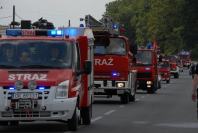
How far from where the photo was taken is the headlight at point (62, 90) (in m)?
16.1

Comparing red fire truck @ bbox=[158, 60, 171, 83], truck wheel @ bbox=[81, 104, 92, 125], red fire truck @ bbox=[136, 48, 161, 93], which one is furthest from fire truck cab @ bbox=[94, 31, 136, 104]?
red fire truck @ bbox=[158, 60, 171, 83]

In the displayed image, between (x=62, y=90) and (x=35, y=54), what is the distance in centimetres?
132

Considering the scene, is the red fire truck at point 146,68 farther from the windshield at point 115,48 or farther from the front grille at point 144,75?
the windshield at point 115,48

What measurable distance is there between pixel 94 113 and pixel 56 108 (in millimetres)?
8149

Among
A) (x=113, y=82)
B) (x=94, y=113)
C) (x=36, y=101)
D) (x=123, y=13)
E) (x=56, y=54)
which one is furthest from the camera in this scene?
(x=123, y=13)

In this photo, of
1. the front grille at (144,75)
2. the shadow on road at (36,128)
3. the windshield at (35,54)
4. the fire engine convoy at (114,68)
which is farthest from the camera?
the front grille at (144,75)

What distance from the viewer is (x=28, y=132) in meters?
16.6

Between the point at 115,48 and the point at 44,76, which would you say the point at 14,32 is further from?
the point at 115,48

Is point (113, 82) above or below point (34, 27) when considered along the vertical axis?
below

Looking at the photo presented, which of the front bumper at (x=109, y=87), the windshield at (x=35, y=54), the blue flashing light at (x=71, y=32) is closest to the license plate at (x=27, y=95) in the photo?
the windshield at (x=35, y=54)

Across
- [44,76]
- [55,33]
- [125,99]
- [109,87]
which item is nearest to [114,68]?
[109,87]

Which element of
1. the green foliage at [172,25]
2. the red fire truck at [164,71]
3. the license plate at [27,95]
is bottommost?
the red fire truck at [164,71]

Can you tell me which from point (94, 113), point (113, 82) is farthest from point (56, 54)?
point (113, 82)

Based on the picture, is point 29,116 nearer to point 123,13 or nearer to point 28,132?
point 28,132
